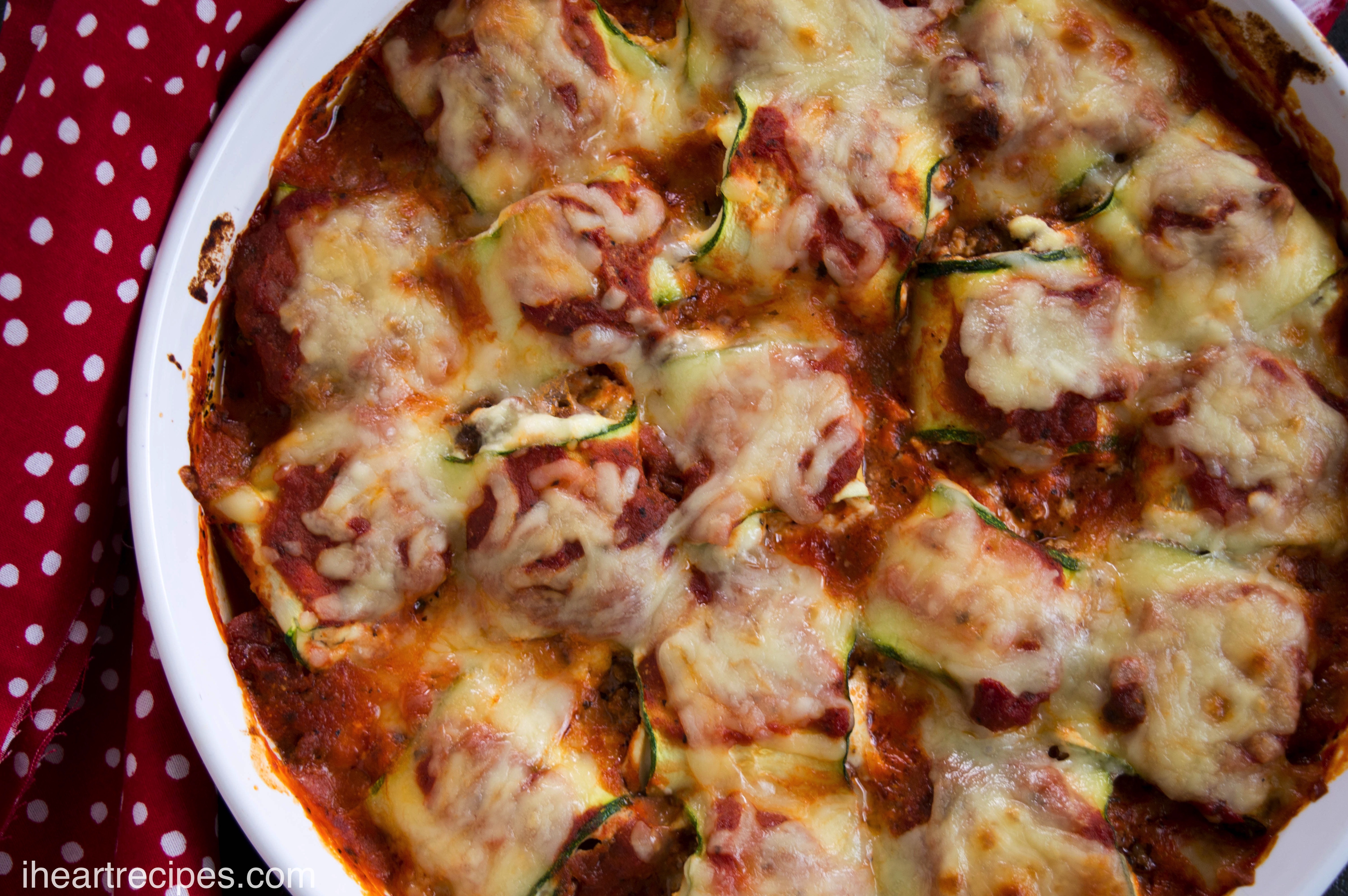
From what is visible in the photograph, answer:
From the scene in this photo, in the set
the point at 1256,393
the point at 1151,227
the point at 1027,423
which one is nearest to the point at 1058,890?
the point at 1027,423

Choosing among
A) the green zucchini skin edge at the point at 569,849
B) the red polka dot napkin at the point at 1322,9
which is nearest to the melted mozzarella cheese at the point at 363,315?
the green zucchini skin edge at the point at 569,849

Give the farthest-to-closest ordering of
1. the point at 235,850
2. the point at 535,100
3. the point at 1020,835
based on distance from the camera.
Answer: the point at 235,850, the point at 535,100, the point at 1020,835

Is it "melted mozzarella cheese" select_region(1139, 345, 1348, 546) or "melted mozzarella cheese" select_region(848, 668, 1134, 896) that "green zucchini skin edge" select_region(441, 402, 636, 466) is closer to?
"melted mozzarella cheese" select_region(848, 668, 1134, 896)

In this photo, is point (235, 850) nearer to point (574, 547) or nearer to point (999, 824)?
point (574, 547)

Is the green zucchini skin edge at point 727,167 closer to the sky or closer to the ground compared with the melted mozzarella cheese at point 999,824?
closer to the sky

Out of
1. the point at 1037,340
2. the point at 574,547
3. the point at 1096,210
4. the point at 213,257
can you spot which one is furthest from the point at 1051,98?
the point at 213,257

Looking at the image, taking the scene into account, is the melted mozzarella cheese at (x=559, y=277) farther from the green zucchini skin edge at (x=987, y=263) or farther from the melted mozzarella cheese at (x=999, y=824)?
the melted mozzarella cheese at (x=999, y=824)
